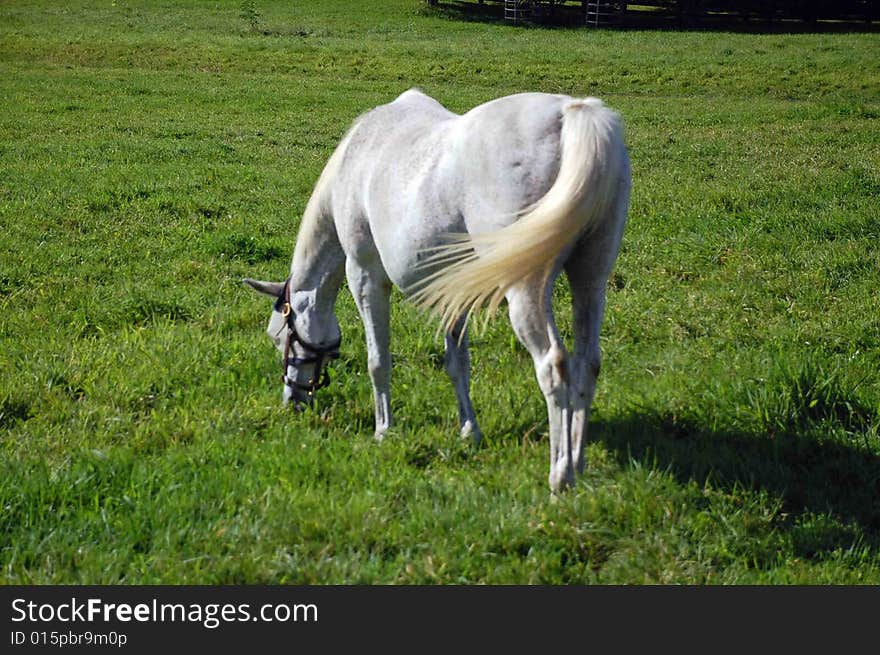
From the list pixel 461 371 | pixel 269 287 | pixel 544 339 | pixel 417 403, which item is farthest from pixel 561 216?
pixel 269 287

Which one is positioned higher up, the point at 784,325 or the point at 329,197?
the point at 329,197

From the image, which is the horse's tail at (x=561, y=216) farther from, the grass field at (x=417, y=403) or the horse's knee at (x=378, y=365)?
the horse's knee at (x=378, y=365)

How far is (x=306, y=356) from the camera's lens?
5488 millimetres

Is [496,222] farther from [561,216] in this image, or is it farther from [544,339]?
[544,339]

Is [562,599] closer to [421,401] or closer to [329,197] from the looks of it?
[421,401]

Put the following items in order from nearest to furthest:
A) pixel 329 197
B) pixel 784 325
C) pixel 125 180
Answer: pixel 329 197
pixel 784 325
pixel 125 180

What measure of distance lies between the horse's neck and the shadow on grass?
43.9 meters

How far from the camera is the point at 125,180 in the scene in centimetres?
1193

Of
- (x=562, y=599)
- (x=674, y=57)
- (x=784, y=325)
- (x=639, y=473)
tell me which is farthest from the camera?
(x=674, y=57)

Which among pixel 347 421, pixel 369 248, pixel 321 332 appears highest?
pixel 369 248

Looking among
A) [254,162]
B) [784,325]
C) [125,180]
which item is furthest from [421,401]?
[254,162]

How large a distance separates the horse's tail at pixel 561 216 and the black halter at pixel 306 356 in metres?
1.63

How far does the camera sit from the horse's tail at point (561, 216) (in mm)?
3797

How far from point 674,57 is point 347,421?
2821 cm
